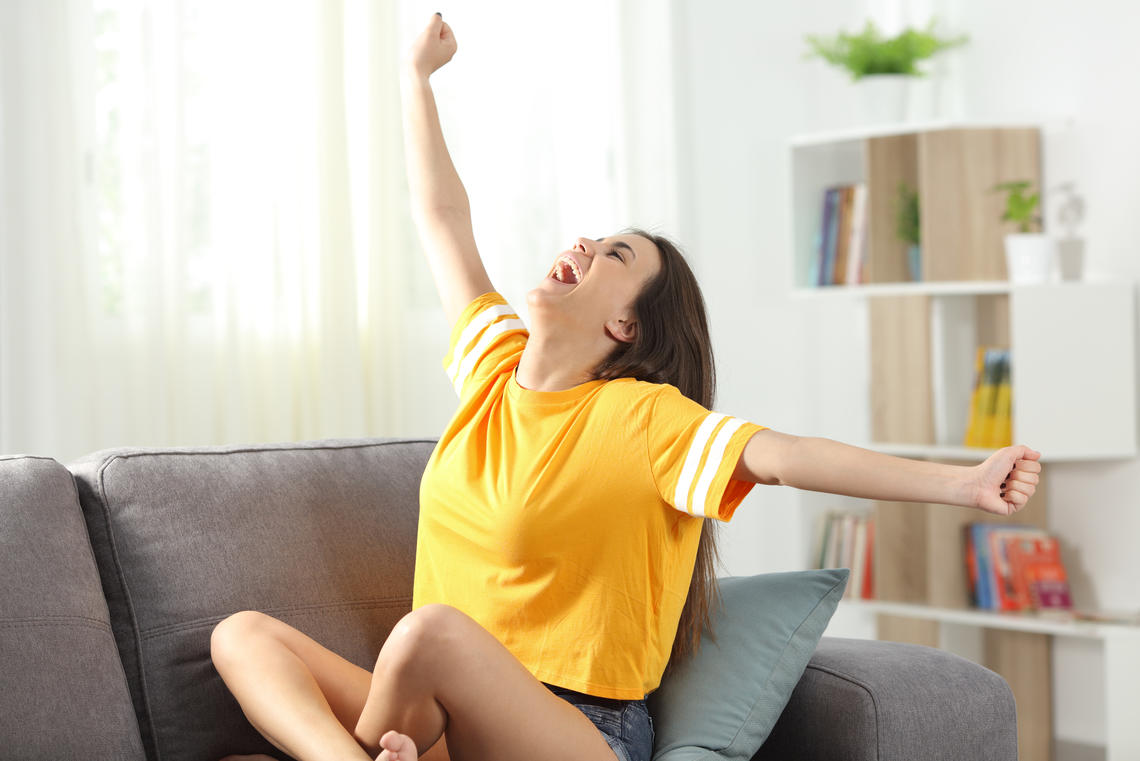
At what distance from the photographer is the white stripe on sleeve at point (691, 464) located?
4.85ft

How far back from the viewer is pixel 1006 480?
131cm

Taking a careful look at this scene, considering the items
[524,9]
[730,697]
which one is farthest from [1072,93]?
[730,697]

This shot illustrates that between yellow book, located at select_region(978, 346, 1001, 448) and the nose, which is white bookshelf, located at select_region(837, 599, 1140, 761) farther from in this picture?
the nose

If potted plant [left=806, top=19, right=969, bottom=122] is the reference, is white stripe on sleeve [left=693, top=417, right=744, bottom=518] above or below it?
below

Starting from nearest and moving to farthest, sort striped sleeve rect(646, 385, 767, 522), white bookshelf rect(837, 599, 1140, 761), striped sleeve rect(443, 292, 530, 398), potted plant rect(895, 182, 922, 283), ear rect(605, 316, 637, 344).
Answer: striped sleeve rect(646, 385, 767, 522)
ear rect(605, 316, 637, 344)
striped sleeve rect(443, 292, 530, 398)
white bookshelf rect(837, 599, 1140, 761)
potted plant rect(895, 182, 922, 283)

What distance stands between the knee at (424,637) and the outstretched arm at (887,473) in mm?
375

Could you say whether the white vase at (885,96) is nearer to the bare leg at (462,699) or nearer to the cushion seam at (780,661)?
the cushion seam at (780,661)

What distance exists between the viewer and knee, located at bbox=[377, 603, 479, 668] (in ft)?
4.43

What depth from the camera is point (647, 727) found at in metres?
1.58

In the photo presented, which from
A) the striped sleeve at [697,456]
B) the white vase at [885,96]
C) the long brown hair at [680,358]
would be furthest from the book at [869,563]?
the striped sleeve at [697,456]

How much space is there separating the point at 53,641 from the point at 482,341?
0.69 meters

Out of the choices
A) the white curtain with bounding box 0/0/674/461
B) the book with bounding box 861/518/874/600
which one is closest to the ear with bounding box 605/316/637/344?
the white curtain with bounding box 0/0/674/461

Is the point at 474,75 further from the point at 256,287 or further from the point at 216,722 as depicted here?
the point at 216,722

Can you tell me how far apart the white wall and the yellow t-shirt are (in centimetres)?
203
